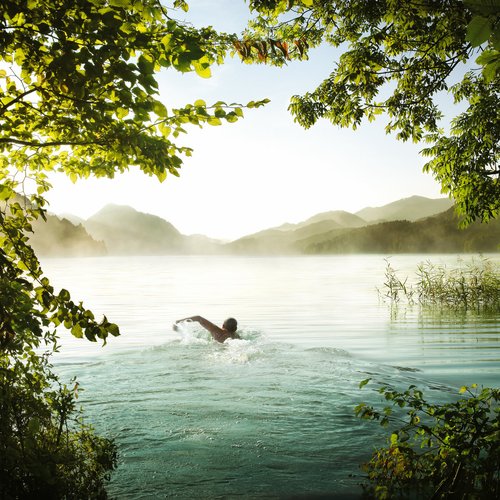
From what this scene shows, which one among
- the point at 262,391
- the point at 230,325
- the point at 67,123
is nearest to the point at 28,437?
the point at 67,123

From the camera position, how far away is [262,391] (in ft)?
35.4

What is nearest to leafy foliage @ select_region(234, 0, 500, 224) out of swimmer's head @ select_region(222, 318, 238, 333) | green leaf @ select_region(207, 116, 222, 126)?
green leaf @ select_region(207, 116, 222, 126)

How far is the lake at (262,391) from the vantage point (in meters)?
6.68

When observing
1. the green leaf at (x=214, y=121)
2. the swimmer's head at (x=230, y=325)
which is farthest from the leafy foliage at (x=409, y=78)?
the swimmer's head at (x=230, y=325)

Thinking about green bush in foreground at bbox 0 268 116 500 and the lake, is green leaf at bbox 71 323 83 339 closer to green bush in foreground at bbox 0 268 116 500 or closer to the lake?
green bush in foreground at bbox 0 268 116 500

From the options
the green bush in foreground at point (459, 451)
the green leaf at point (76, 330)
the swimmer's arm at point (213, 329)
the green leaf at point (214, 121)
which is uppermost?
the green leaf at point (214, 121)

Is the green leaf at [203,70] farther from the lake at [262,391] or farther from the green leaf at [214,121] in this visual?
the lake at [262,391]

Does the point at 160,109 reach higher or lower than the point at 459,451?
higher

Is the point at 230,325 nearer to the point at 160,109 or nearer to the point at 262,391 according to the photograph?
the point at 262,391

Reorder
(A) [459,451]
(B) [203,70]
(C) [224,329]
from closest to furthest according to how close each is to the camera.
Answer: (B) [203,70] → (A) [459,451] → (C) [224,329]

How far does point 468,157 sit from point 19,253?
8.57 m

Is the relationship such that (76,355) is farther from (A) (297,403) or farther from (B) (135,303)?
(B) (135,303)

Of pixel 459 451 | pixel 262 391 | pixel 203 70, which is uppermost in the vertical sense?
pixel 203 70

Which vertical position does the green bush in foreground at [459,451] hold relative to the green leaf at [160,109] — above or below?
below
